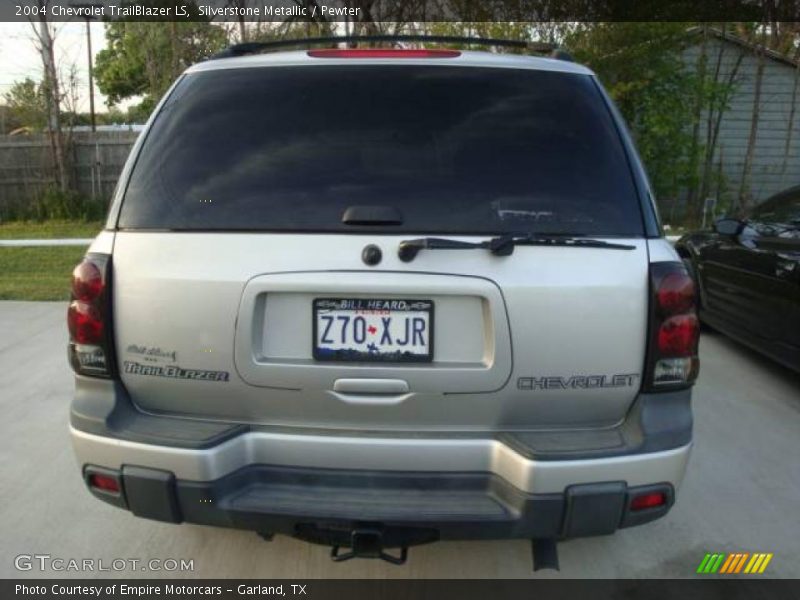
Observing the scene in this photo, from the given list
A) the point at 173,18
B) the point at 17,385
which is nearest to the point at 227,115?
the point at 17,385

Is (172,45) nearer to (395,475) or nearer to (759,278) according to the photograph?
(759,278)

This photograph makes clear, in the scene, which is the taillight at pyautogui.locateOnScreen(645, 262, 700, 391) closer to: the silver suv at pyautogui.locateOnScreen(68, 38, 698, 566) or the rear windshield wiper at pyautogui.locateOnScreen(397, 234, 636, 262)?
the silver suv at pyautogui.locateOnScreen(68, 38, 698, 566)

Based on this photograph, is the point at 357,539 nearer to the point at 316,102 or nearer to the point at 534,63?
the point at 316,102

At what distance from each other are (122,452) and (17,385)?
128 inches

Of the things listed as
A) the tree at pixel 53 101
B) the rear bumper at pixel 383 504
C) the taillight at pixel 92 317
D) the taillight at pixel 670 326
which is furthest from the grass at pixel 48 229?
the taillight at pixel 670 326

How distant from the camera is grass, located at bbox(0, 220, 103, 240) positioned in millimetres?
12117

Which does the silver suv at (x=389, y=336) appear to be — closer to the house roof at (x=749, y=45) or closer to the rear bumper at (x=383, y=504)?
the rear bumper at (x=383, y=504)

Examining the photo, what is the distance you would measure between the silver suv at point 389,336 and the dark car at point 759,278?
114 inches

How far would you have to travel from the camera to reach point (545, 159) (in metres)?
2.27

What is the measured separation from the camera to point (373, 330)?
7.02 ft

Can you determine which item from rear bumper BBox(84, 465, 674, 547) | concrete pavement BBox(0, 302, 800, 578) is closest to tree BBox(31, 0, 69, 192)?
concrete pavement BBox(0, 302, 800, 578)

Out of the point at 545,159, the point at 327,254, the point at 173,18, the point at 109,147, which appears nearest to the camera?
the point at 327,254

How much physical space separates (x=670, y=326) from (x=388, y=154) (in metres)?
1.08

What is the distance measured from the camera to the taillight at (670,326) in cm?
215
